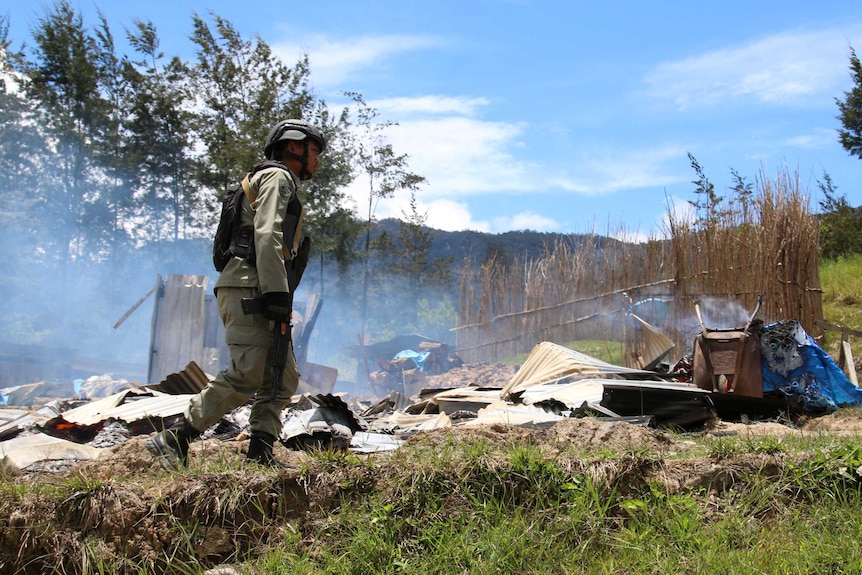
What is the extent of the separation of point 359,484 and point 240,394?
Answer: 0.81 meters

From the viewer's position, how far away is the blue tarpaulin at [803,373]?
Answer: 6703 millimetres

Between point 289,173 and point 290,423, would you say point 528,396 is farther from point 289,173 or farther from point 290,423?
point 289,173

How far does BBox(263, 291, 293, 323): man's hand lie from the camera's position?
11.7 feet

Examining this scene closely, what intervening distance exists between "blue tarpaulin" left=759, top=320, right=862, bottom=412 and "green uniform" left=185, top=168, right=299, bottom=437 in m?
5.09

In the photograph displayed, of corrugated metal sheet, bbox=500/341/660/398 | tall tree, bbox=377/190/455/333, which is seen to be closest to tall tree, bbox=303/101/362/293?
tall tree, bbox=377/190/455/333

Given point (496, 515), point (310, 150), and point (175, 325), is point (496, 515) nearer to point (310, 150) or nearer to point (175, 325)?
point (310, 150)

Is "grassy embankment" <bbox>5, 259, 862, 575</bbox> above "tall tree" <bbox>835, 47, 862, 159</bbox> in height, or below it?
below

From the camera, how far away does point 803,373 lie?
6766mm

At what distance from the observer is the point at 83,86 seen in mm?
16953

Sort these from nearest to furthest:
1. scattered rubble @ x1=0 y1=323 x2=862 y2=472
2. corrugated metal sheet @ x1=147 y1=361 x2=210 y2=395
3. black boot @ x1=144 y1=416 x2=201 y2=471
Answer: black boot @ x1=144 y1=416 x2=201 y2=471 → scattered rubble @ x1=0 y1=323 x2=862 y2=472 → corrugated metal sheet @ x1=147 y1=361 x2=210 y2=395

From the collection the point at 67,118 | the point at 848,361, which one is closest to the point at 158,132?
the point at 67,118

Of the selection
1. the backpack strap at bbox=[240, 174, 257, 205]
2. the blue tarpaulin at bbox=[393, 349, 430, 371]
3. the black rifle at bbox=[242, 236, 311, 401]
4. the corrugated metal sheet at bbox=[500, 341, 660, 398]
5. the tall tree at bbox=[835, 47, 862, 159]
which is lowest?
the blue tarpaulin at bbox=[393, 349, 430, 371]

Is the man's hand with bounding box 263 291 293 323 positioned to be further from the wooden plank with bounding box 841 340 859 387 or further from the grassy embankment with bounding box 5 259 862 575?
the wooden plank with bounding box 841 340 859 387

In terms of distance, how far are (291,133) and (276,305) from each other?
103 centimetres
